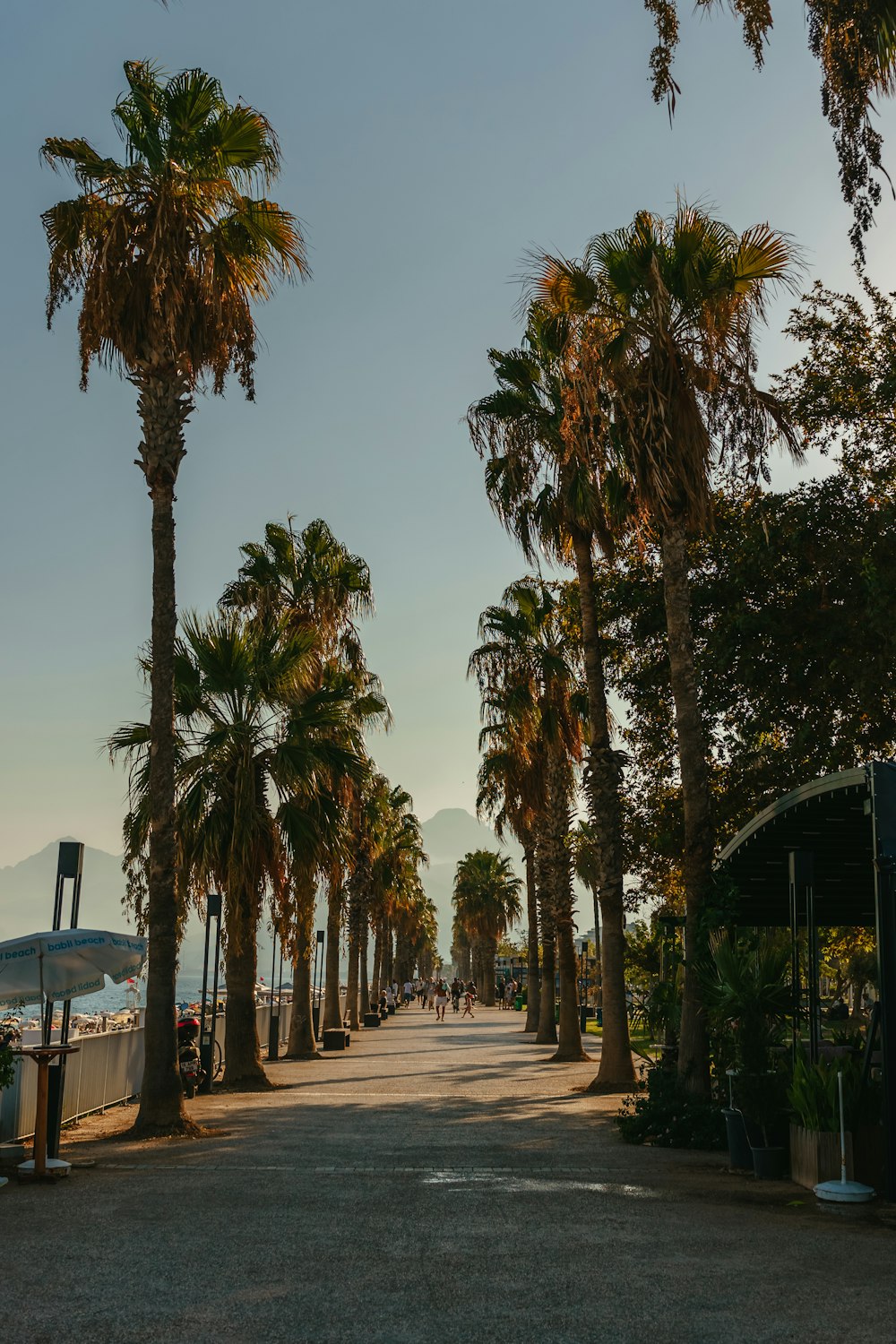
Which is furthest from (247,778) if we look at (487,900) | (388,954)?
(487,900)

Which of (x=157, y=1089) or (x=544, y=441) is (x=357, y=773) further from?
(x=157, y=1089)

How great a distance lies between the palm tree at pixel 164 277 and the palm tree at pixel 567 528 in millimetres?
6450

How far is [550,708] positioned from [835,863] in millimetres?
13125

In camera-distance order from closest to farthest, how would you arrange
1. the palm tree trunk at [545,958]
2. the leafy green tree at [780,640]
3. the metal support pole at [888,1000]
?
the metal support pole at [888,1000], the leafy green tree at [780,640], the palm tree trunk at [545,958]

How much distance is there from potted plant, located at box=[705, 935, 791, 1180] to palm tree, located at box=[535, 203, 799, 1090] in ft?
9.36

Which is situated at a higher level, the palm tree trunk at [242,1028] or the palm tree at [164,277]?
the palm tree at [164,277]

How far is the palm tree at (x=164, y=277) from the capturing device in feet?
47.8

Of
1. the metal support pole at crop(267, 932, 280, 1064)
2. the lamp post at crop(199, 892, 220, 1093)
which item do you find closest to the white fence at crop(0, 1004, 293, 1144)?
the lamp post at crop(199, 892, 220, 1093)

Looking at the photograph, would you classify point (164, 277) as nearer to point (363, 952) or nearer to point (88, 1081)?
point (88, 1081)

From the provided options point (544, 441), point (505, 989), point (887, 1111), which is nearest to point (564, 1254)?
point (887, 1111)

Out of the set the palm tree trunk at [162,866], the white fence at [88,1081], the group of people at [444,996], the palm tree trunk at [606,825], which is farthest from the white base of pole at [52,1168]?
the group of people at [444,996]

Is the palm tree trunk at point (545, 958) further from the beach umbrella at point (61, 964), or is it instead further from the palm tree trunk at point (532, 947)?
the beach umbrella at point (61, 964)

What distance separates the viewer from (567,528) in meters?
22.1

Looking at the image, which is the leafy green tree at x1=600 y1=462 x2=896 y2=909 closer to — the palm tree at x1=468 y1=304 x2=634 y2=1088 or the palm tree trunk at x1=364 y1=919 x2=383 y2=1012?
the palm tree at x1=468 y1=304 x2=634 y2=1088
